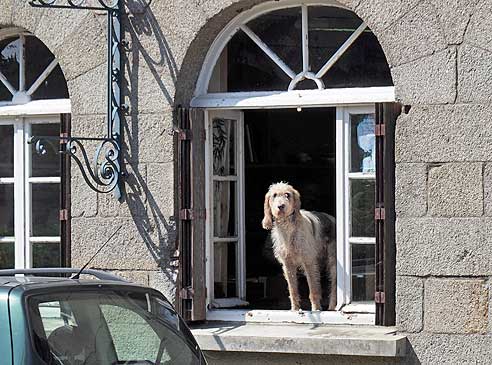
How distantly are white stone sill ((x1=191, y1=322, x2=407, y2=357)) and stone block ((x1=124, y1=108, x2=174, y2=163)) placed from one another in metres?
1.50

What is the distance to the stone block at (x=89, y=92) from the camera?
10.4 metres

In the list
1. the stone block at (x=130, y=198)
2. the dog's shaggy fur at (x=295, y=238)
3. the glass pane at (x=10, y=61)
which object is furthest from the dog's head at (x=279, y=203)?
the glass pane at (x=10, y=61)

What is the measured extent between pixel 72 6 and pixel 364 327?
3666mm

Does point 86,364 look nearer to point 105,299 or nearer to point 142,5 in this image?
point 105,299

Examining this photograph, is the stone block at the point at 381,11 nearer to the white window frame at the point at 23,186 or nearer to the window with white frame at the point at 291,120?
the window with white frame at the point at 291,120

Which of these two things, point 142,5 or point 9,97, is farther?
point 9,97

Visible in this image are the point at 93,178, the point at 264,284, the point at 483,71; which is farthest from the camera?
the point at 264,284

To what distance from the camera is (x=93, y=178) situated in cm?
1026

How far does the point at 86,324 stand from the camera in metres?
6.26

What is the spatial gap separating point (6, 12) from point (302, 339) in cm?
418

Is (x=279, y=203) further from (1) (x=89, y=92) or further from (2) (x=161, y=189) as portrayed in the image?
(1) (x=89, y=92)

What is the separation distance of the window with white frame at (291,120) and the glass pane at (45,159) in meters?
1.68

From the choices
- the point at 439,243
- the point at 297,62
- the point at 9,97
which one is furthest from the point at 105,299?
the point at 9,97

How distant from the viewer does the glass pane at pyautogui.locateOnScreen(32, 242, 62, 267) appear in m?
11.1
